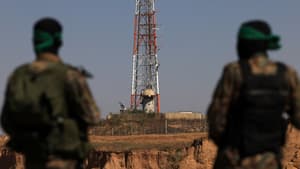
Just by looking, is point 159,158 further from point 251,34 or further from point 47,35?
point 251,34

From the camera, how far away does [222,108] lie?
696 cm

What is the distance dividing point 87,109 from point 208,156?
1312 inches

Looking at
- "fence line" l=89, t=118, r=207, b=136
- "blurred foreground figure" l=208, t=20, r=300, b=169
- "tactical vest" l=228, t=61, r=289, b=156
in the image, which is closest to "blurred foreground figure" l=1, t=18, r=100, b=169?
"blurred foreground figure" l=208, t=20, r=300, b=169

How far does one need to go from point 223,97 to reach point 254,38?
60 centimetres

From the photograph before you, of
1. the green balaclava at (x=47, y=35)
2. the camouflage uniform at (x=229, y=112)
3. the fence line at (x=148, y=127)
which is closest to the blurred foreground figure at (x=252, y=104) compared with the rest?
the camouflage uniform at (x=229, y=112)

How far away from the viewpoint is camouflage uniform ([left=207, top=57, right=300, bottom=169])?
274 inches

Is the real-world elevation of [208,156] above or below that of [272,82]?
below

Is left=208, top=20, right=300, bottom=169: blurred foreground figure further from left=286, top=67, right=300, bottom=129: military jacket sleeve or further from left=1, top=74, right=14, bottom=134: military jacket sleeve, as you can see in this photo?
left=1, top=74, right=14, bottom=134: military jacket sleeve

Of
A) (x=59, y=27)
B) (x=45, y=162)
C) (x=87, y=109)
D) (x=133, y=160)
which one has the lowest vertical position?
(x=133, y=160)

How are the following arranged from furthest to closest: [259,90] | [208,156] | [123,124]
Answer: [123,124] → [208,156] → [259,90]

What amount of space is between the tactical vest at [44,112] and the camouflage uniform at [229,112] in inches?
49.7

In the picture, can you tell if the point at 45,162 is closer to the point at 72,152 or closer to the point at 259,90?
the point at 72,152

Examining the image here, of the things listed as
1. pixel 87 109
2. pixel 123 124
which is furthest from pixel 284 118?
pixel 123 124

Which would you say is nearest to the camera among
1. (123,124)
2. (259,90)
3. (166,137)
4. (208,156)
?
(259,90)
